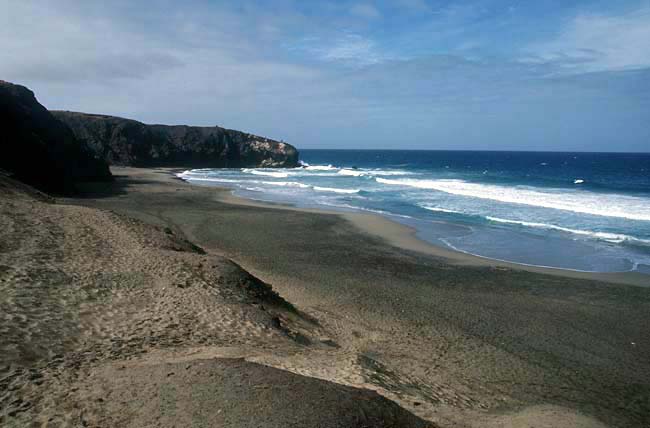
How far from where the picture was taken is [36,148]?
3197cm

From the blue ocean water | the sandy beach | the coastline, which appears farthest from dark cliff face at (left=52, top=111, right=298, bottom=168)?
the sandy beach

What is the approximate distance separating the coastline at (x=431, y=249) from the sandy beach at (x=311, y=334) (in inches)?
6.7

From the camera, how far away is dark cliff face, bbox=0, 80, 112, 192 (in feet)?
98.6

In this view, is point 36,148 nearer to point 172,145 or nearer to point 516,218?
point 516,218

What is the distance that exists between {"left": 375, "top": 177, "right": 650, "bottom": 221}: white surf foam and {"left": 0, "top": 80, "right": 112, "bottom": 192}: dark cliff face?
105 feet

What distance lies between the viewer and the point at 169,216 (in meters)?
26.3

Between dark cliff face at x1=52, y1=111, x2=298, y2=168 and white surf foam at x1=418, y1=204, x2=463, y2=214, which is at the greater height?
dark cliff face at x1=52, y1=111, x2=298, y2=168

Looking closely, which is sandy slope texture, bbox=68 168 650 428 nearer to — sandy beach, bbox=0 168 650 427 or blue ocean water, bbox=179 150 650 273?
sandy beach, bbox=0 168 650 427

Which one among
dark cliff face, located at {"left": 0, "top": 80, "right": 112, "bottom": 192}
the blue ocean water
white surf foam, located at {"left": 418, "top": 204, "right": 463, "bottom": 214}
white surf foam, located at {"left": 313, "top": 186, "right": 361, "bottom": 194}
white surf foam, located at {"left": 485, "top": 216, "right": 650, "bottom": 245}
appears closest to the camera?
the blue ocean water

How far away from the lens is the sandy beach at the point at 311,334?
6195 millimetres

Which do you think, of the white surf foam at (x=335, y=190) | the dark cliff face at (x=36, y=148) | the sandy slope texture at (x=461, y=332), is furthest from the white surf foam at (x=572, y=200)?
the dark cliff face at (x=36, y=148)

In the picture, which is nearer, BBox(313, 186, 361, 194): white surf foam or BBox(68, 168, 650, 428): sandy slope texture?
BBox(68, 168, 650, 428): sandy slope texture

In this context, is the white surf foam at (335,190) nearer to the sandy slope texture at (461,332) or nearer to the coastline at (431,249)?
the coastline at (431,249)

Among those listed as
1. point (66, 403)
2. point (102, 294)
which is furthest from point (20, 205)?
point (66, 403)
